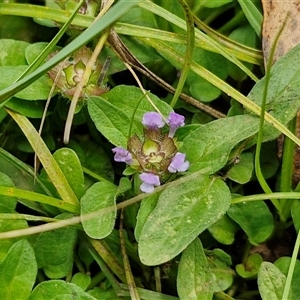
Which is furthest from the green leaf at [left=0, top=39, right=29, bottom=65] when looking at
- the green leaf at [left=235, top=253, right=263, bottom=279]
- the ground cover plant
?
the green leaf at [left=235, top=253, right=263, bottom=279]

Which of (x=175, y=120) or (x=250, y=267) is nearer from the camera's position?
(x=175, y=120)

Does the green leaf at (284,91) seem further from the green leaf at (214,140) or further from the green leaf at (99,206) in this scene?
the green leaf at (99,206)

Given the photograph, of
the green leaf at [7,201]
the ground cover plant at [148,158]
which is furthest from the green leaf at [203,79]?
the green leaf at [7,201]

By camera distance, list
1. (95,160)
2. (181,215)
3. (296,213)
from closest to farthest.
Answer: (181,215) → (296,213) → (95,160)

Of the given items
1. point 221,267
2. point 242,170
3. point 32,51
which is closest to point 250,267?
point 221,267

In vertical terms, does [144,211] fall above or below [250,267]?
above

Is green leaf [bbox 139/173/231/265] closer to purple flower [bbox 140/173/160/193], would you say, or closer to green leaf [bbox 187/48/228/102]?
purple flower [bbox 140/173/160/193]

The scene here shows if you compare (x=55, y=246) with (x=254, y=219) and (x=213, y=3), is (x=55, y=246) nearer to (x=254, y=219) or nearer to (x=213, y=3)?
(x=254, y=219)

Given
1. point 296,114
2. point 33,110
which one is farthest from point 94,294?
point 296,114
